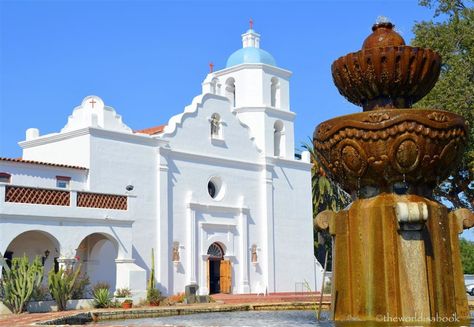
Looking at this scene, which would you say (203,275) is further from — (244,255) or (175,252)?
(244,255)

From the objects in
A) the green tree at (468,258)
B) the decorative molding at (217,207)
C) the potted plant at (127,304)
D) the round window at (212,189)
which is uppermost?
the round window at (212,189)

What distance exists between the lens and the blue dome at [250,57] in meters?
36.1

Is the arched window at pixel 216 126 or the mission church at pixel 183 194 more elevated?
the arched window at pixel 216 126

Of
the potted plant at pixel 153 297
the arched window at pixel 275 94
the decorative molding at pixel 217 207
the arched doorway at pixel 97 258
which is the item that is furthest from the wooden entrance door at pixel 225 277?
the arched window at pixel 275 94

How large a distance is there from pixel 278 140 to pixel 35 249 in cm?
1548

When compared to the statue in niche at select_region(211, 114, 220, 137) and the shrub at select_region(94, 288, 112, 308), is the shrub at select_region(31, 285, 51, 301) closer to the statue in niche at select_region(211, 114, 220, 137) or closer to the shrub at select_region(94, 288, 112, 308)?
the shrub at select_region(94, 288, 112, 308)

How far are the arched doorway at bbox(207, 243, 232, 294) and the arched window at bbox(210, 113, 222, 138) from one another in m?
5.18

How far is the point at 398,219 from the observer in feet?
31.6

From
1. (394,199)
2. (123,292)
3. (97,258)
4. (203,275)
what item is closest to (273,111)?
(203,275)

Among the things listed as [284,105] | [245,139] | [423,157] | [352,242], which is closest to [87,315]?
[352,242]

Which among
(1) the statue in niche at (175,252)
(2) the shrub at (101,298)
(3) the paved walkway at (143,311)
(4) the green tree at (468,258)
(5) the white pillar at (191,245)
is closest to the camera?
(3) the paved walkway at (143,311)

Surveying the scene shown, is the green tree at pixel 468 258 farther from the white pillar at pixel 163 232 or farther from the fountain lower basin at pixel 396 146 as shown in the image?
the fountain lower basin at pixel 396 146

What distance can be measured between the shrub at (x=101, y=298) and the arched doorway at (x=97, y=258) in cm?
339

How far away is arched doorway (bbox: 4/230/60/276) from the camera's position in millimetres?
25922
